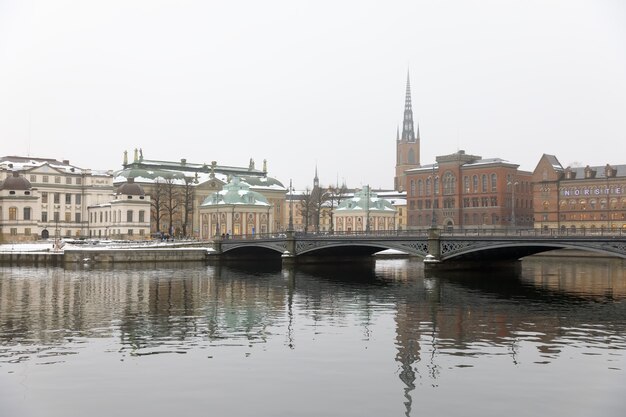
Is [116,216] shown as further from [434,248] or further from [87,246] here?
[434,248]

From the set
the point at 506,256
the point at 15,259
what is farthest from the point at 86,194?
the point at 506,256

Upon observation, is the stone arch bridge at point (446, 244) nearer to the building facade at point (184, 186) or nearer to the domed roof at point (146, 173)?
the building facade at point (184, 186)

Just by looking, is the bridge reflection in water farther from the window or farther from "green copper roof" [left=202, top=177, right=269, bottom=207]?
the window

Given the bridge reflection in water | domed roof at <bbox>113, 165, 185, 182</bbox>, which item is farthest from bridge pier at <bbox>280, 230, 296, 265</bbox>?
domed roof at <bbox>113, 165, 185, 182</bbox>

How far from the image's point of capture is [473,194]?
5876 inches

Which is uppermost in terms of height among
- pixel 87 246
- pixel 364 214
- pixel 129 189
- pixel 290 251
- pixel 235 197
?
pixel 129 189

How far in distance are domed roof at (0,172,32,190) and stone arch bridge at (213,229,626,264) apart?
44.8 metres

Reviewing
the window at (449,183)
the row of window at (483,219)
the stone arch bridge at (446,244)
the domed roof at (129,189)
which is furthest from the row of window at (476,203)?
the domed roof at (129,189)

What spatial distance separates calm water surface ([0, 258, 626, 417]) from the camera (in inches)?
806

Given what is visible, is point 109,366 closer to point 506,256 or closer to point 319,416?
point 319,416

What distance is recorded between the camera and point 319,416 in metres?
19.1

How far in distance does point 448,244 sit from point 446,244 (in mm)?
242

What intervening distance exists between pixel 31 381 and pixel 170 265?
68282mm

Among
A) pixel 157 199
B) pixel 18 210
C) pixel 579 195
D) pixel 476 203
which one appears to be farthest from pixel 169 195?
pixel 579 195
